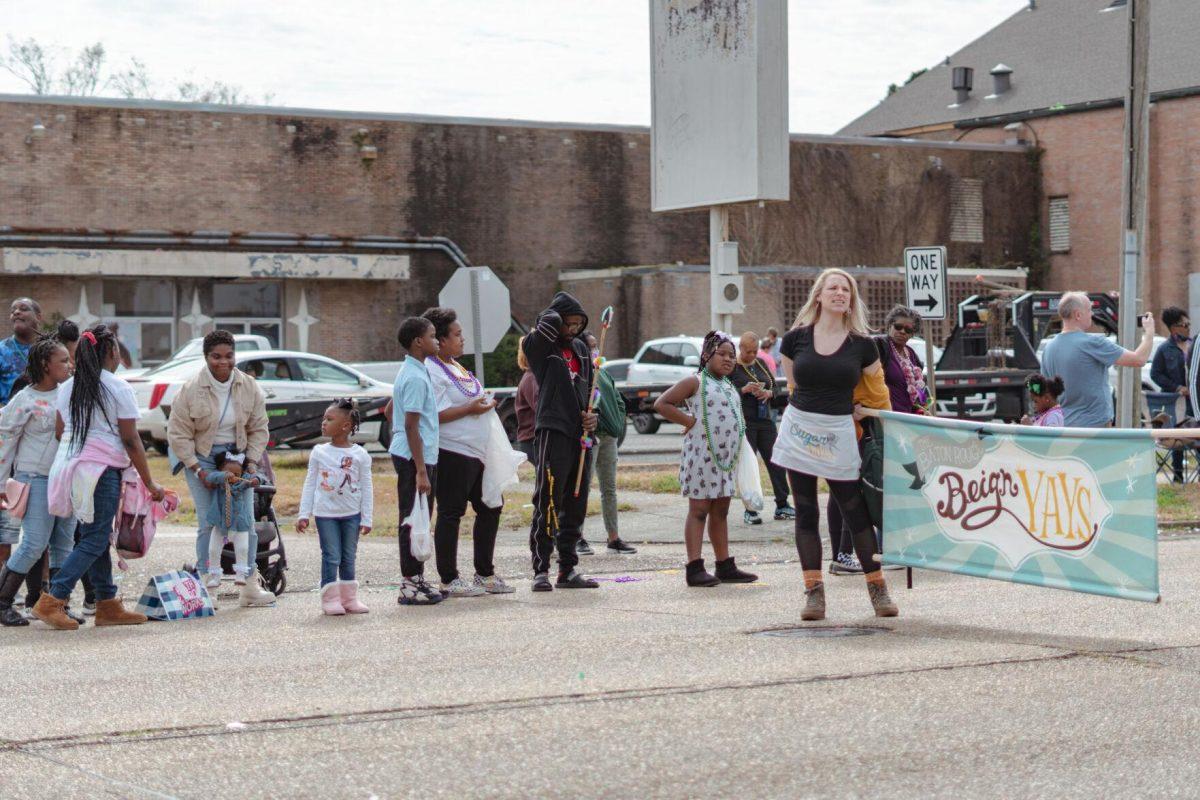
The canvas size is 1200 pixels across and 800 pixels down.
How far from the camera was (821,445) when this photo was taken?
360 inches

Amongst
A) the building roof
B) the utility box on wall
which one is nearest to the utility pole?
the utility box on wall

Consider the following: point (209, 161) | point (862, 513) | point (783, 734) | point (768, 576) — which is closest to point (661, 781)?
point (783, 734)

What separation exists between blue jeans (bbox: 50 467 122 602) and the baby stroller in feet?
4.65

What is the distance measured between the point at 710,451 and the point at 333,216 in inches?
1284

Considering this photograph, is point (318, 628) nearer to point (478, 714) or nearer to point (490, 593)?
point (490, 593)

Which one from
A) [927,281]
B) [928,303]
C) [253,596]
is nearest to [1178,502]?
[928,303]

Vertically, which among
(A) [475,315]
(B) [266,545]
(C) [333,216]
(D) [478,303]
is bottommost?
(B) [266,545]

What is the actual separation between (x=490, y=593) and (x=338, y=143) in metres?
32.9

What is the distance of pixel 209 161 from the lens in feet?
133

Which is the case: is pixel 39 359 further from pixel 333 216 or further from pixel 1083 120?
pixel 1083 120

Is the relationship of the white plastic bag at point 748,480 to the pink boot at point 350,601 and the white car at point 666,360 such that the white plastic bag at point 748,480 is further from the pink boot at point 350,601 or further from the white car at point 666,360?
the white car at point 666,360

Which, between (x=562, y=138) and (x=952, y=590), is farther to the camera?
(x=562, y=138)

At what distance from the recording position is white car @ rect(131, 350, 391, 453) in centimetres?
2436

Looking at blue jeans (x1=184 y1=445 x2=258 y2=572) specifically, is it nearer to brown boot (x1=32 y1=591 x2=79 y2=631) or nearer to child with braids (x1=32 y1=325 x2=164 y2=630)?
child with braids (x1=32 y1=325 x2=164 y2=630)
